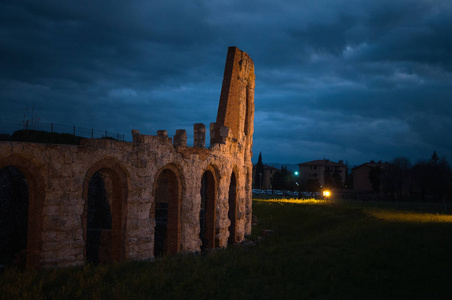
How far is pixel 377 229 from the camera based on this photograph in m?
16.8

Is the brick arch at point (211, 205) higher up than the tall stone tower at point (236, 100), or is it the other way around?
the tall stone tower at point (236, 100)

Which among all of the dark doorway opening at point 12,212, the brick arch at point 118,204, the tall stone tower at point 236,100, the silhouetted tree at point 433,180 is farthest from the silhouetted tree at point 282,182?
the brick arch at point 118,204

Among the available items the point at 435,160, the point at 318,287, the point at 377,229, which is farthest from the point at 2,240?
the point at 435,160

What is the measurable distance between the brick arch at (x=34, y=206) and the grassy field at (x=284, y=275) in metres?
1.02

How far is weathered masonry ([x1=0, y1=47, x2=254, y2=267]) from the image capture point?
1205 centimetres

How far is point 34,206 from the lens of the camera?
12000mm

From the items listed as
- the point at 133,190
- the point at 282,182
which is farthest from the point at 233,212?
the point at 282,182

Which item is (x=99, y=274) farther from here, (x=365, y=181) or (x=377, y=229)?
(x=365, y=181)

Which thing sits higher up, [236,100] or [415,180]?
[236,100]

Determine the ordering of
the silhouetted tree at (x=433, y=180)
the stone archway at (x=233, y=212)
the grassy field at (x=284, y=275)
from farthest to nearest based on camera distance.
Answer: the silhouetted tree at (x=433, y=180)
the stone archway at (x=233, y=212)
the grassy field at (x=284, y=275)

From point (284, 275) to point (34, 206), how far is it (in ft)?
27.6

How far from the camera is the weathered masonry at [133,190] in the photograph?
1205cm

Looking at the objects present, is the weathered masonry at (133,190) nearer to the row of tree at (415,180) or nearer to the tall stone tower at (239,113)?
the tall stone tower at (239,113)

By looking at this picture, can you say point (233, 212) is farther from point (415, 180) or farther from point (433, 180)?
point (415, 180)
